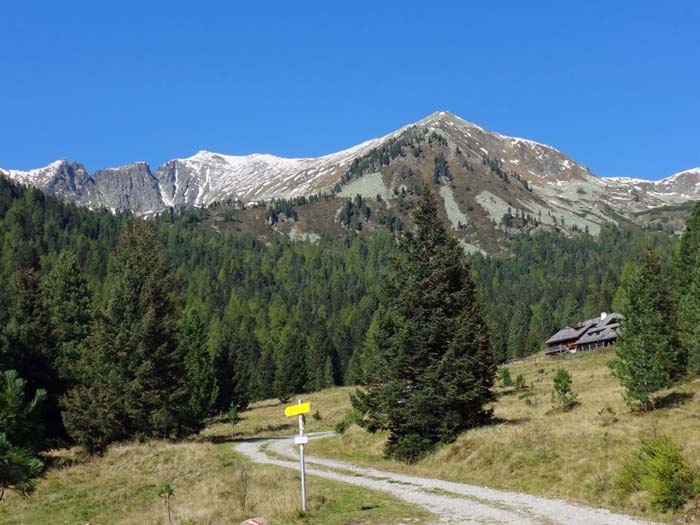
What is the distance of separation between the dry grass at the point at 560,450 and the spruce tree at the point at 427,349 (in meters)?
1.39

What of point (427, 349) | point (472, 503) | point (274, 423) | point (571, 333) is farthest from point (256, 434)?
point (571, 333)

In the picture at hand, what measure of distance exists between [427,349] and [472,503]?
35.5 ft

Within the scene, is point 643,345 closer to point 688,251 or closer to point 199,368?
point 688,251

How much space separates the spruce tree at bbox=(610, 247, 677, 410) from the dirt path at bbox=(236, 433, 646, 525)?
15833 millimetres

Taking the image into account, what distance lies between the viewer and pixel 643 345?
31.9 meters

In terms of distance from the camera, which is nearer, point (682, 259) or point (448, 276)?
point (448, 276)

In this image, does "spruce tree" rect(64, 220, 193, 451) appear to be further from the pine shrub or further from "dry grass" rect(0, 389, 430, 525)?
the pine shrub

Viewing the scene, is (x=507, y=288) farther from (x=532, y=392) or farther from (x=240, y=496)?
(x=240, y=496)

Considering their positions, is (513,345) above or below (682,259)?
below

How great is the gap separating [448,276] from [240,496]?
14338 millimetres

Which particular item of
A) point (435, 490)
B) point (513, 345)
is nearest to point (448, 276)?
point (435, 490)

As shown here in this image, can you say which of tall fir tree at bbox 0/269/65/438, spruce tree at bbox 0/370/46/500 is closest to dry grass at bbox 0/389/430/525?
tall fir tree at bbox 0/269/65/438

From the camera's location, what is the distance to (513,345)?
424 ft

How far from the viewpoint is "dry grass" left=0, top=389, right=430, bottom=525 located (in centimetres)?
1542
